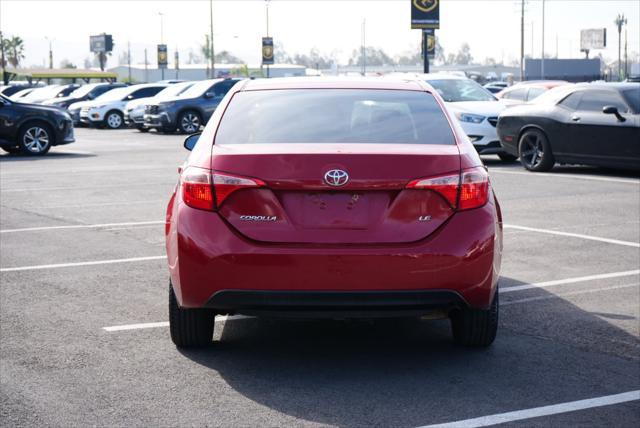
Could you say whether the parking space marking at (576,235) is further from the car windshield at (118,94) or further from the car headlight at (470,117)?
the car windshield at (118,94)

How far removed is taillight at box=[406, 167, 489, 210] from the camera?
5270mm

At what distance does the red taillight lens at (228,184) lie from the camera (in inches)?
206

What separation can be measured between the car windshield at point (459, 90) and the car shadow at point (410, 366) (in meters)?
14.2

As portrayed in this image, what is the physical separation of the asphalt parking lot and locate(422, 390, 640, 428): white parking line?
2 centimetres

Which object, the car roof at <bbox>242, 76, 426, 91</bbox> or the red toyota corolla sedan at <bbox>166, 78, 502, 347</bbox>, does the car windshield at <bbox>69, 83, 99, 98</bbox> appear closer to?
the car roof at <bbox>242, 76, 426, 91</bbox>

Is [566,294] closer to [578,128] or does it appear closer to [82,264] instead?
[82,264]

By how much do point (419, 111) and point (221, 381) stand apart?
1.89 meters

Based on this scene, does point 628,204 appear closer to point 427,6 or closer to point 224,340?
point 224,340

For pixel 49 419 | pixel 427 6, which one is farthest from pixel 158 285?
pixel 427 6

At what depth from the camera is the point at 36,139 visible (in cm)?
2323

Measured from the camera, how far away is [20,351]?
589 cm

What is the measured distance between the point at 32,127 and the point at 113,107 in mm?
16329

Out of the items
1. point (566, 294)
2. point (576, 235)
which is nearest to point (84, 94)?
point (576, 235)

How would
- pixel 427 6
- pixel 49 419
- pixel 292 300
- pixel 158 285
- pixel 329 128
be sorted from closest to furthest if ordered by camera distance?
pixel 49 419
pixel 292 300
pixel 329 128
pixel 158 285
pixel 427 6
